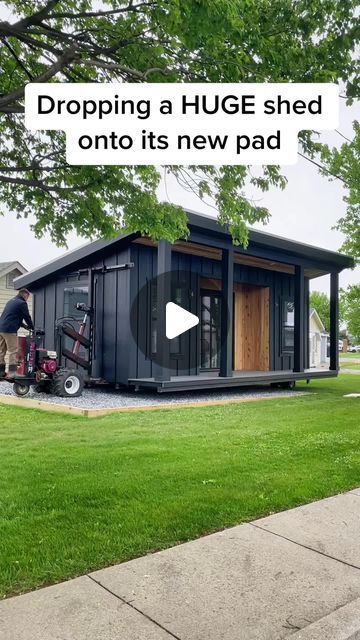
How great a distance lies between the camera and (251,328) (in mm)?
15102

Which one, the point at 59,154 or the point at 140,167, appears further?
the point at 59,154

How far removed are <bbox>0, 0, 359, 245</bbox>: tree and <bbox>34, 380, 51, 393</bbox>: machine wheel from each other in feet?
17.3

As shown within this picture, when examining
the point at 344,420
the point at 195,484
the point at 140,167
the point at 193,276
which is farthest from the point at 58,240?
the point at 193,276

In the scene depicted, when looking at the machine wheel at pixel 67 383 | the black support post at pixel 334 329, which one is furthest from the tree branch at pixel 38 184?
the black support post at pixel 334 329

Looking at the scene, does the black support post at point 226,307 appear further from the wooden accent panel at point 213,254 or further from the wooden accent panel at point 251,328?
the wooden accent panel at point 251,328

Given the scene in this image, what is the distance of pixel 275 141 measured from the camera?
14.2ft

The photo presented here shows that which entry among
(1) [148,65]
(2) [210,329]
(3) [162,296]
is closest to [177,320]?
(2) [210,329]

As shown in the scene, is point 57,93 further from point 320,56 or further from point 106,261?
point 106,261

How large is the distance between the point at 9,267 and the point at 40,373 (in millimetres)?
12886

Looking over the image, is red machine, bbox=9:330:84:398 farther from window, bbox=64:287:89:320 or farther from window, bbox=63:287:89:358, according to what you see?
window, bbox=64:287:89:320

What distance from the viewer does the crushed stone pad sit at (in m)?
9.35

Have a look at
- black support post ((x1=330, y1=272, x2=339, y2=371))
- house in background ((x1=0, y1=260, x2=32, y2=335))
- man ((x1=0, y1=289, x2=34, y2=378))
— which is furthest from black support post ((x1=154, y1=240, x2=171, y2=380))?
house in background ((x1=0, y1=260, x2=32, y2=335))

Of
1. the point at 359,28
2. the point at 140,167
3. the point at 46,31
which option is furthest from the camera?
the point at 140,167

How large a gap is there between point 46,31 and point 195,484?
4170mm
